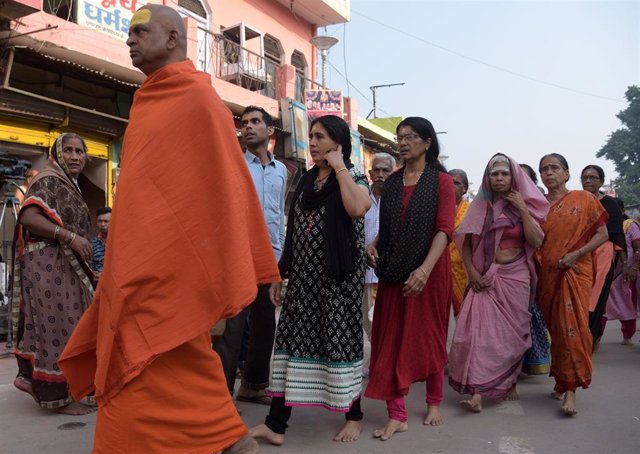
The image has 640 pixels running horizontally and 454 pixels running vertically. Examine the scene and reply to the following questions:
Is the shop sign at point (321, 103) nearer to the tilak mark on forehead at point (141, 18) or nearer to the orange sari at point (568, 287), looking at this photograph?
the orange sari at point (568, 287)

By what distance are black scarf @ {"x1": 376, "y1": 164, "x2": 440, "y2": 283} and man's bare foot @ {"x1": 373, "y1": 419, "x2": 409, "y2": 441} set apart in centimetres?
82

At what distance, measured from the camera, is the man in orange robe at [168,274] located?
7.02ft

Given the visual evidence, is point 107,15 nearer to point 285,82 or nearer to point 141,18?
point 285,82

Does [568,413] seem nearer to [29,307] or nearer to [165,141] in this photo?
[165,141]

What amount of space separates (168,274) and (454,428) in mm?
2221

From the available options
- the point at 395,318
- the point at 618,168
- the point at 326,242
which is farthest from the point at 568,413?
the point at 618,168

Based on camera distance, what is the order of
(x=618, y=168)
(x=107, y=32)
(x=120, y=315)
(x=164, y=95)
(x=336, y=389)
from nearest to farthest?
(x=120, y=315), (x=164, y=95), (x=336, y=389), (x=107, y=32), (x=618, y=168)

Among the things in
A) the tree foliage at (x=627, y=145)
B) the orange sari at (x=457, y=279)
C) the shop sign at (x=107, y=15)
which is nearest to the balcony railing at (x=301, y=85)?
the shop sign at (x=107, y=15)

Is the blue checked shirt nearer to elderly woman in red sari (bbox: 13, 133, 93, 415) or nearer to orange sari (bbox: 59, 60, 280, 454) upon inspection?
elderly woman in red sari (bbox: 13, 133, 93, 415)

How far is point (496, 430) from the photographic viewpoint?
11.6ft

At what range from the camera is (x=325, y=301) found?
130 inches

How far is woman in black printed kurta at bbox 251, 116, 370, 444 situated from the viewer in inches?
128

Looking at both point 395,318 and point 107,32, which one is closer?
point 395,318

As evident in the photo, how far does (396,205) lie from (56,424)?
96.8 inches
